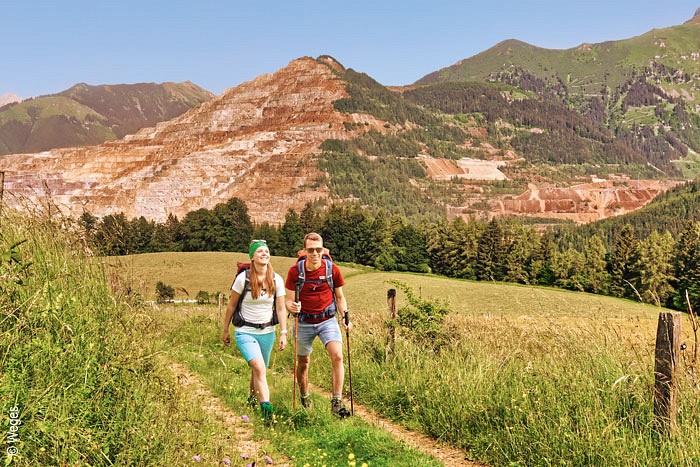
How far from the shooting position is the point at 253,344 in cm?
621

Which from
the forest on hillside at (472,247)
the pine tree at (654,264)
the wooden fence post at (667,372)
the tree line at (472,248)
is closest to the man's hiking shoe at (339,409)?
the wooden fence post at (667,372)

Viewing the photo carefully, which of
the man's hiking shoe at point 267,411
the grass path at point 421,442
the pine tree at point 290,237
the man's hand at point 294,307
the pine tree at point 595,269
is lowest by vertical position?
the pine tree at point 595,269

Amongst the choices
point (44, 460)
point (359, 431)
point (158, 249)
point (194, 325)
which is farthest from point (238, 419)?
point (158, 249)

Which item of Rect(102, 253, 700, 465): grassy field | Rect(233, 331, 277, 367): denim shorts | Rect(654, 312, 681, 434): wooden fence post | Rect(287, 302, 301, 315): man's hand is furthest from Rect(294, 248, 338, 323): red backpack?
Rect(654, 312, 681, 434): wooden fence post

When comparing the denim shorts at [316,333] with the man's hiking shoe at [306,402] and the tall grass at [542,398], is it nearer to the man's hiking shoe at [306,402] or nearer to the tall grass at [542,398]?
the man's hiking shoe at [306,402]

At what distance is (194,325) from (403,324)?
746 cm

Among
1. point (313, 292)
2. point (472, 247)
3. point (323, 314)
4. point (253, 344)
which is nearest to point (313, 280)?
point (313, 292)

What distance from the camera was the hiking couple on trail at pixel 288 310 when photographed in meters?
6.14

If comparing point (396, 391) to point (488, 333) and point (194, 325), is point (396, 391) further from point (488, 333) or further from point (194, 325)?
point (194, 325)

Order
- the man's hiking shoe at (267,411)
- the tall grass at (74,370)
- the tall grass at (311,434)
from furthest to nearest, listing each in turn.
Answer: the man's hiking shoe at (267,411) → the tall grass at (311,434) → the tall grass at (74,370)

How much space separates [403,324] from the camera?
333 inches

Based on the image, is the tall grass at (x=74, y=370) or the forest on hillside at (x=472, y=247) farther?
the forest on hillside at (x=472, y=247)

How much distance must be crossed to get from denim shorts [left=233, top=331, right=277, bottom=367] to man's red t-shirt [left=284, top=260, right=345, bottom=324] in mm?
586
